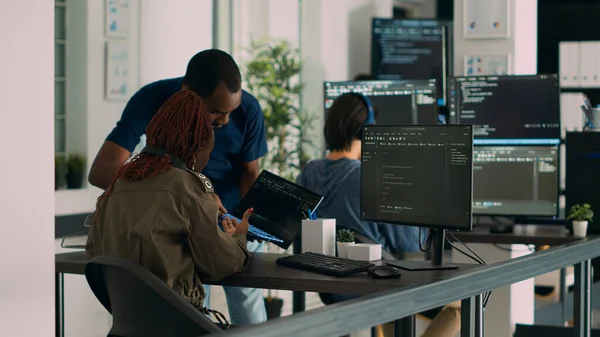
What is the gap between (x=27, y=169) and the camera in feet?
6.77

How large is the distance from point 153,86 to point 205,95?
1.45ft

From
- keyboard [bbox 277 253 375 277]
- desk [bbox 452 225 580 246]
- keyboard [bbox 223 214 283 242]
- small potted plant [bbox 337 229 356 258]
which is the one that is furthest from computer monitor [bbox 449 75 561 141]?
keyboard [bbox 277 253 375 277]

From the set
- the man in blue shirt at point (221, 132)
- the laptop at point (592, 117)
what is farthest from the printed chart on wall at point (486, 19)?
the man in blue shirt at point (221, 132)

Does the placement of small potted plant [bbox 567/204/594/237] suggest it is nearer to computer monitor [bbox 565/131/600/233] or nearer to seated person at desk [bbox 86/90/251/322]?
computer monitor [bbox 565/131/600/233]

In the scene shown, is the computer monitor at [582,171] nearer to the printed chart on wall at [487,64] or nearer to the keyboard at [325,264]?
the printed chart on wall at [487,64]

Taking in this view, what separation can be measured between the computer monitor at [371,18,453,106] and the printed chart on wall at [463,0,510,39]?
290cm

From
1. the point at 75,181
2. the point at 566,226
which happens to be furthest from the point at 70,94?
the point at 566,226

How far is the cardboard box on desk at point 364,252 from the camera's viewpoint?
2.78 m

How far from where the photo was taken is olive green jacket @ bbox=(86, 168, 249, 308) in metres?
2.36

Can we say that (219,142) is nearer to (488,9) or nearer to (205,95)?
(205,95)

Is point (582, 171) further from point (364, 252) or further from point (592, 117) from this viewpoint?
point (364, 252)

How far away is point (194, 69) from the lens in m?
2.97

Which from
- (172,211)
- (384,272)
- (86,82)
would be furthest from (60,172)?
(384,272)

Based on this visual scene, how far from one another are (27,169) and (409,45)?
581cm
